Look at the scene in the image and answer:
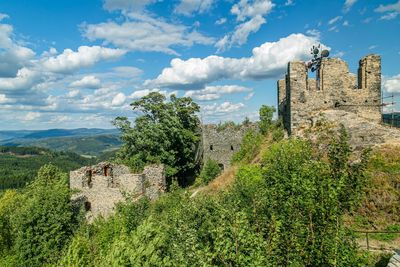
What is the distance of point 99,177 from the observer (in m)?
24.5

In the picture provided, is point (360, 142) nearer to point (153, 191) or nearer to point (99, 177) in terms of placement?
point (153, 191)

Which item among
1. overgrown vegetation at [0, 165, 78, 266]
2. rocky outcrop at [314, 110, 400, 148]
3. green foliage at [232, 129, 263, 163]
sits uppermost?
rocky outcrop at [314, 110, 400, 148]

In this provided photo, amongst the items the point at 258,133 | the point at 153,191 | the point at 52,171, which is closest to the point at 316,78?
the point at 258,133

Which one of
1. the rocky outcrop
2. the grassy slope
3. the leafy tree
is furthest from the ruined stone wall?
the leafy tree

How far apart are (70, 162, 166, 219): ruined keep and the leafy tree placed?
9.65ft

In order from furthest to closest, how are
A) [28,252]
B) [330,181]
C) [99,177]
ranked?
[99,177], [28,252], [330,181]

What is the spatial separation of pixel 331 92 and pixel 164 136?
15.5 metres

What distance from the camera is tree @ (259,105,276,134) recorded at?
31562 mm

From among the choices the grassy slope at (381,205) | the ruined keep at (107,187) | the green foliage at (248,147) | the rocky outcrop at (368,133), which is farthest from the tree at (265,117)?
the grassy slope at (381,205)

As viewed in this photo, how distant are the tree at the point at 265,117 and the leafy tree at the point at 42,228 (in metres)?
18.8

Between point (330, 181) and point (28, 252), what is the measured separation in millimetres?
18202

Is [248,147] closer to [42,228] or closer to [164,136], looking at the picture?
[164,136]

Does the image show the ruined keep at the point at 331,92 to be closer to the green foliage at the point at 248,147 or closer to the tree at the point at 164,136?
the green foliage at the point at 248,147

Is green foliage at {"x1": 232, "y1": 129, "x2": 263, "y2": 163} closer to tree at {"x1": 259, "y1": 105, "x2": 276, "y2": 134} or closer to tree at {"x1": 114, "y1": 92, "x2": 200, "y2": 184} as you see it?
tree at {"x1": 259, "y1": 105, "x2": 276, "y2": 134}
